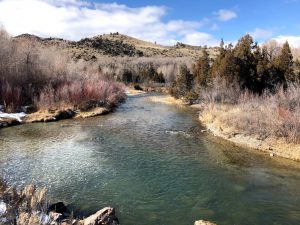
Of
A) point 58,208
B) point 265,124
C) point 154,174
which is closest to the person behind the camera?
point 58,208

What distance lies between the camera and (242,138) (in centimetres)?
2425

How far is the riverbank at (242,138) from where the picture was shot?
21062mm

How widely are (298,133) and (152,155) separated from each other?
360 inches

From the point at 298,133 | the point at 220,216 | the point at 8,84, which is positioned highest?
the point at 8,84

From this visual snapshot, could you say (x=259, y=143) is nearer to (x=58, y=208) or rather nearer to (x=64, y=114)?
(x=58, y=208)

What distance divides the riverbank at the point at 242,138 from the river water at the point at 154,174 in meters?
0.89

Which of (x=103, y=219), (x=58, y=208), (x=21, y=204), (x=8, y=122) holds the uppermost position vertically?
(x=21, y=204)

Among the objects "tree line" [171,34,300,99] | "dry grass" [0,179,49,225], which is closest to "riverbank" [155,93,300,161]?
"tree line" [171,34,300,99]

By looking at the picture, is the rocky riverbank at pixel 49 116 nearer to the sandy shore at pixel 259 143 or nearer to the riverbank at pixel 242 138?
the riverbank at pixel 242 138

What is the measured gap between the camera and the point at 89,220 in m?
11.0

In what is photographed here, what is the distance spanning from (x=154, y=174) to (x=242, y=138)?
30.9 ft

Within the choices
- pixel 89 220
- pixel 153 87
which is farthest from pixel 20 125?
pixel 153 87

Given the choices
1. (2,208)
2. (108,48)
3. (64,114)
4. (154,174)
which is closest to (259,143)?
(154,174)

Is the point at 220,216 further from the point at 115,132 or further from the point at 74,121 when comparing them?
the point at 74,121
